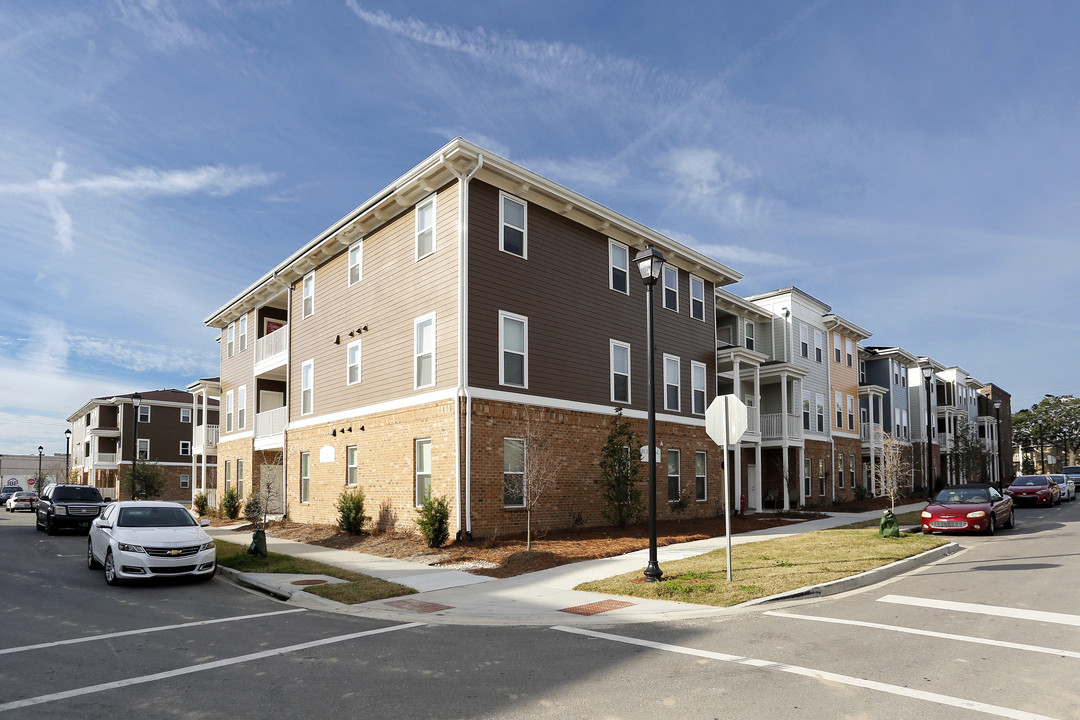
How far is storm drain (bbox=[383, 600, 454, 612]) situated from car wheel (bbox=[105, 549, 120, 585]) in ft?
18.6

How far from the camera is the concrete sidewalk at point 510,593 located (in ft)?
32.7

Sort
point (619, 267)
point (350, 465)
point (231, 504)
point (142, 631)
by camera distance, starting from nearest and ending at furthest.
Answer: point (142, 631) → point (350, 465) → point (619, 267) → point (231, 504)

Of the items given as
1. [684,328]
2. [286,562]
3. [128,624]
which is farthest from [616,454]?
[128,624]

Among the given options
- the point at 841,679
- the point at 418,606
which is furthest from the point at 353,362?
the point at 841,679

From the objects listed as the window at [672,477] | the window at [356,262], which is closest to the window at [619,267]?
the window at [672,477]

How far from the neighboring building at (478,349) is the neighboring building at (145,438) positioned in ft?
134

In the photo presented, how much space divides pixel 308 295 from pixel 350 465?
7.29 metres

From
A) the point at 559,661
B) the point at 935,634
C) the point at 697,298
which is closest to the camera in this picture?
the point at 559,661

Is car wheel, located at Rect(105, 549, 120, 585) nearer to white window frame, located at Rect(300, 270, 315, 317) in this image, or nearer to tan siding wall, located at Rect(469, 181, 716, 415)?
tan siding wall, located at Rect(469, 181, 716, 415)

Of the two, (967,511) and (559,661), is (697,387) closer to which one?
(967,511)

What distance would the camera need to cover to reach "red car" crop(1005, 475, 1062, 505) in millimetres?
32312

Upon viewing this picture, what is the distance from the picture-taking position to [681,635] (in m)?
8.60

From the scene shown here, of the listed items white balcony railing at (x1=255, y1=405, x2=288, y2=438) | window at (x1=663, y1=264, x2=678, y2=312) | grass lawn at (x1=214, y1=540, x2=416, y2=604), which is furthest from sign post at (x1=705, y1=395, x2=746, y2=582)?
white balcony railing at (x1=255, y1=405, x2=288, y2=438)

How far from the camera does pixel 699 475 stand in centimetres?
2566
